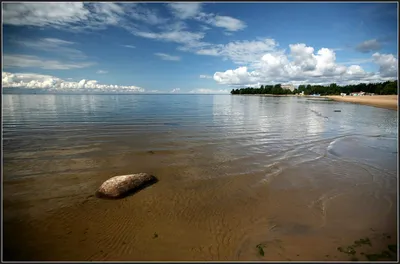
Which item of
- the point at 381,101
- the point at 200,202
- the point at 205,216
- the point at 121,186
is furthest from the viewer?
the point at 381,101

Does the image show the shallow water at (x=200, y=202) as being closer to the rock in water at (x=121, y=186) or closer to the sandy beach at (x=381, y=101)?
the rock in water at (x=121, y=186)

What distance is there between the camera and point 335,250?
501cm

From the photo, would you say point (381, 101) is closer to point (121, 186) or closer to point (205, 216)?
point (205, 216)

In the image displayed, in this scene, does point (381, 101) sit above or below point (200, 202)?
above

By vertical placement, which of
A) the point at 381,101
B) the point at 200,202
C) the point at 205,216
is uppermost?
the point at 381,101

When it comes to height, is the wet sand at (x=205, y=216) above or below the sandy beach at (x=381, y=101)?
below

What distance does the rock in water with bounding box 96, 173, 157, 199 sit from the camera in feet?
24.9

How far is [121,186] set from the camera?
7820 mm

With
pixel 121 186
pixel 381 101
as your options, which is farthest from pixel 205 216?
pixel 381 101

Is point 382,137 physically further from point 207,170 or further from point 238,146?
point 207,170

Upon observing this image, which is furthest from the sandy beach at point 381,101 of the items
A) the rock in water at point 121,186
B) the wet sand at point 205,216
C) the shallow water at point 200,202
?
the rock in water at point 121,186

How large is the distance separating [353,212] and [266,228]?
122 inches

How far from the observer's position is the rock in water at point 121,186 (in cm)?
759

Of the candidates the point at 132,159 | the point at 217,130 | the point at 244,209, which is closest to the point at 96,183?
the point at 132,159
